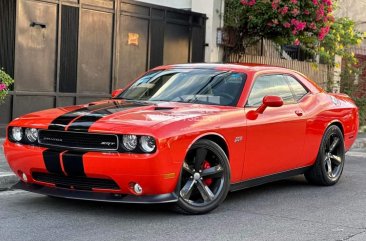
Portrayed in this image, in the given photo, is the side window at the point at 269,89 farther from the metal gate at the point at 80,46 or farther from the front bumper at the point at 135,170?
the metal gate at the point at 80,46

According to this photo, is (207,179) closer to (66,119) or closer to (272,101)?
(272,101)

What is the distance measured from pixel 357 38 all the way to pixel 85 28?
26.5ft

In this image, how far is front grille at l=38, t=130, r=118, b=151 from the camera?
18.0ft

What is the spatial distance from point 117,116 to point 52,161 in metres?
0.75

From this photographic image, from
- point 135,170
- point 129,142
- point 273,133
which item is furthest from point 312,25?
point 135,170

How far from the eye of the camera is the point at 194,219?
5746 millimetres

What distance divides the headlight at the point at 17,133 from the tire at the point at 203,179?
170 centimetres

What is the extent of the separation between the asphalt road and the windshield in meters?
1.20

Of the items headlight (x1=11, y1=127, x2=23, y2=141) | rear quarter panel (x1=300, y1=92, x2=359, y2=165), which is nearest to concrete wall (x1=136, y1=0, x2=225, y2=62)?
rear quarter panel (x1=300, y1=92, x2=359, y2=165)

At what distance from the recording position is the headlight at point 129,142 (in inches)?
213

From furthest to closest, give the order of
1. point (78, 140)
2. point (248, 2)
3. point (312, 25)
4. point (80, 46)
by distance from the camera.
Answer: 1. point (248, 2)
2. point (312, 25)
3. point (80, 46)
4. point (78, 140)

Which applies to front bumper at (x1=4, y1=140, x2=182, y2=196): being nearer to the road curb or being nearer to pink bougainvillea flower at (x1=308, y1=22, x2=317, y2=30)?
the road curb

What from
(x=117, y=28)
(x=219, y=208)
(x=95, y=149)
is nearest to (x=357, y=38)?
(x=117, y=28)

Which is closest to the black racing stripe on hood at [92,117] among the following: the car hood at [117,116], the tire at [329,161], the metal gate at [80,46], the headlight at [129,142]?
the car hood at [117,116]
